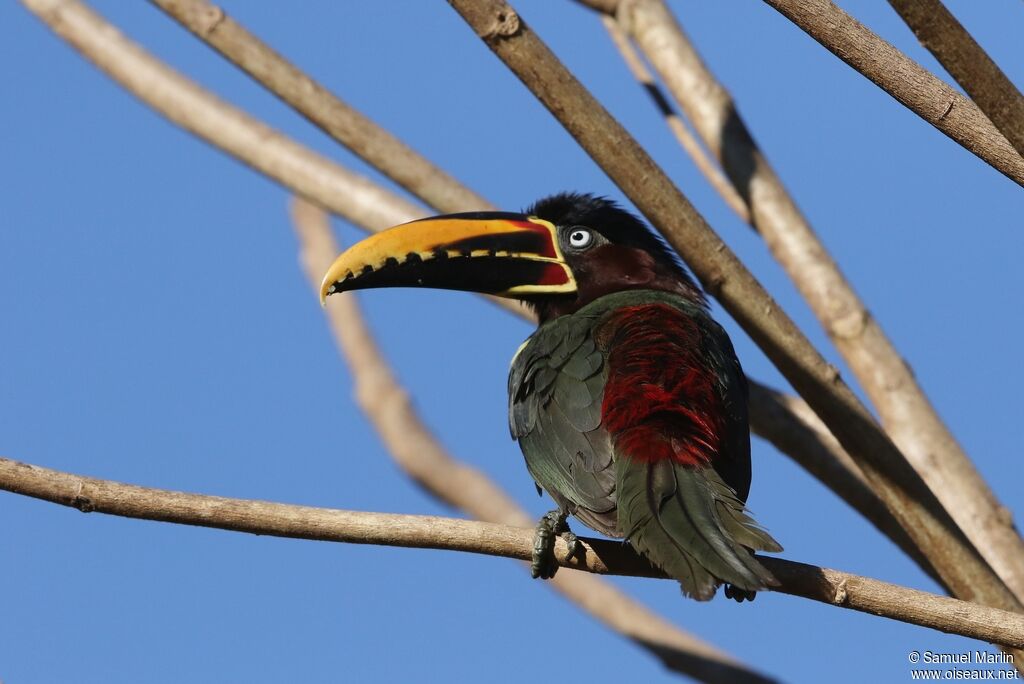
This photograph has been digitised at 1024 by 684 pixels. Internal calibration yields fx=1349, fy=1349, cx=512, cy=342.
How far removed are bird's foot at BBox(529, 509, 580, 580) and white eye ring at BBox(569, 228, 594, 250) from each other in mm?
1727

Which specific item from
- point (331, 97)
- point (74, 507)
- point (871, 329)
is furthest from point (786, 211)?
point (74, 507)

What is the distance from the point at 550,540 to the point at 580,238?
75.9 inches

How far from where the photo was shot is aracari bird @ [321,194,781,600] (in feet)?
14.0

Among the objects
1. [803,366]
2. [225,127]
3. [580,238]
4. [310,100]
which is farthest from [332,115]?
[803,366]

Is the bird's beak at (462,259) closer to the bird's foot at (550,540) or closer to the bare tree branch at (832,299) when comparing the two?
the bare tree branch at (832,299)

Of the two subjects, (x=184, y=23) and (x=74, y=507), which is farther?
(x=184, y=23)

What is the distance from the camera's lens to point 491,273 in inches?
236

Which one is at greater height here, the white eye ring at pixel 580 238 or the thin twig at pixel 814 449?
the white eye ring at pixel 580 238

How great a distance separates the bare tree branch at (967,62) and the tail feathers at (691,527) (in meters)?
1.41

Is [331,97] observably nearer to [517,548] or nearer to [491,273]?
[491,273]

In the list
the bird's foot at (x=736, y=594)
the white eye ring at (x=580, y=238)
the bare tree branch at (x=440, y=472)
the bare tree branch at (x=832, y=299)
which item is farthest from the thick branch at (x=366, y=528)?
the bare tree branch at (x=440, y=472)

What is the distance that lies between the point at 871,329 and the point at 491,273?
1967 millimetres

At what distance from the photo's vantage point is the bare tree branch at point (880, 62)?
3.97 meters

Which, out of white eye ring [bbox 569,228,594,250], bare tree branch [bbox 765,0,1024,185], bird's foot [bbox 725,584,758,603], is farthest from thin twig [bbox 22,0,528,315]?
bare tree branch [bbox 765,0,1024,185]
